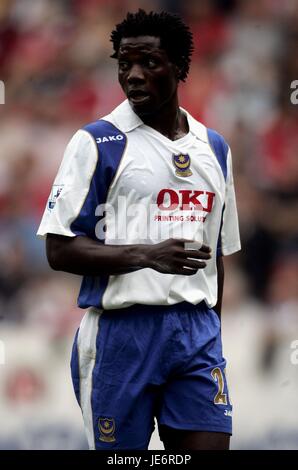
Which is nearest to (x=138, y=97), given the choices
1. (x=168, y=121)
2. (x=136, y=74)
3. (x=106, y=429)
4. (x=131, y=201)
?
(x=136, y=74)

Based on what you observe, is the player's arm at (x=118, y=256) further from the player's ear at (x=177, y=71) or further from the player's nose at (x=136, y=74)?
the player's ear at (x=177, y=71)

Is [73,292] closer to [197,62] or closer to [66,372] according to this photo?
[66,372]

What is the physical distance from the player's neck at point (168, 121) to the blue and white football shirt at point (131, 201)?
4 centimetres

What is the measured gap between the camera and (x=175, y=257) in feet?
12.6

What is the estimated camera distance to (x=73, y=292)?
6.35 metres

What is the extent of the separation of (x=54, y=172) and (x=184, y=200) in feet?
7.74

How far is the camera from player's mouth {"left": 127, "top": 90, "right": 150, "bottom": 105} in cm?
413

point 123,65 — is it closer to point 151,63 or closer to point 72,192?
point 151,63

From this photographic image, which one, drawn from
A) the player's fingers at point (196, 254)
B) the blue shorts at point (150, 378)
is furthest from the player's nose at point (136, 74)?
the blue shorts at point (150, 378)

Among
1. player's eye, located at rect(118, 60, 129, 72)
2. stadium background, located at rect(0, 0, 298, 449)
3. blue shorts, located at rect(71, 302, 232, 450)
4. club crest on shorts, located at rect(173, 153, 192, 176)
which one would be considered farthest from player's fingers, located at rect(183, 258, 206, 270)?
stadium background, located at rect(0, 0, 298, 449)

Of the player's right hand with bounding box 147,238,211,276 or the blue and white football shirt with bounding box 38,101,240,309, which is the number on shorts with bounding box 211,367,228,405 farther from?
the player's right hand with bounding box 147,238,211,276

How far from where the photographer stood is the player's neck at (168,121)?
13.9ft

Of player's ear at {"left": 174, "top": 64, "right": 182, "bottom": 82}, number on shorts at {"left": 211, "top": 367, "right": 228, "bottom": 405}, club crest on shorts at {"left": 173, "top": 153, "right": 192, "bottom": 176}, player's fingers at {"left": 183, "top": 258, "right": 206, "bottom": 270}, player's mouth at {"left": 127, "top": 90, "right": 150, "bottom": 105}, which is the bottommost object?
number on shorts at {"left": 211, "top": 367, "right": 228, "bottom": 405}

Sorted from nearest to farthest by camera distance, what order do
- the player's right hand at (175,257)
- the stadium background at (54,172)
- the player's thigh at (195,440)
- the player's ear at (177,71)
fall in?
the player's right hand at (175,257) → the player's thigh at (195,440) → the player's ear at (177,71) → the stadium background at (54,172)
